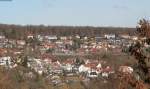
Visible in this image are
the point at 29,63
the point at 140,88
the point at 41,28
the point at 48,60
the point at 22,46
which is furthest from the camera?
the point at 41,28

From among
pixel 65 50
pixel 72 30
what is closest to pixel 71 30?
pixel 72 30

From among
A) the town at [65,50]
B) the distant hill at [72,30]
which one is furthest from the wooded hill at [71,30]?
the town at [65,50]

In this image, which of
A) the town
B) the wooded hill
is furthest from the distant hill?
the town

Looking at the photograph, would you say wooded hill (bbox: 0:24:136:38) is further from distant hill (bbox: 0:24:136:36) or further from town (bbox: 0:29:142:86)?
town (bbox: 0:29:142:86)

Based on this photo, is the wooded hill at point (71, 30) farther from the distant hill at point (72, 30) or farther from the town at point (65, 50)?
the town at point (65, 50)

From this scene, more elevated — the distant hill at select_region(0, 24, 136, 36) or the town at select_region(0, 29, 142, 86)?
the distant hill at select_region(0, 24, 136, 36)

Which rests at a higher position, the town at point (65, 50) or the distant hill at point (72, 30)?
the distant hill at point (72, 30)

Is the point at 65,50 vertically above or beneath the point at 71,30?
beneath

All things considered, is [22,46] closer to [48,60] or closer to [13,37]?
[13,37]

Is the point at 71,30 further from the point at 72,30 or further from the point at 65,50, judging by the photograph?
the point at 65,50

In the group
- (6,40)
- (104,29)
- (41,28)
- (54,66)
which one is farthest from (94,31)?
(54,66)

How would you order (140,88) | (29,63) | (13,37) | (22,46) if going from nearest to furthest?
(140,88), (29,63), (22,46), (13,37)
